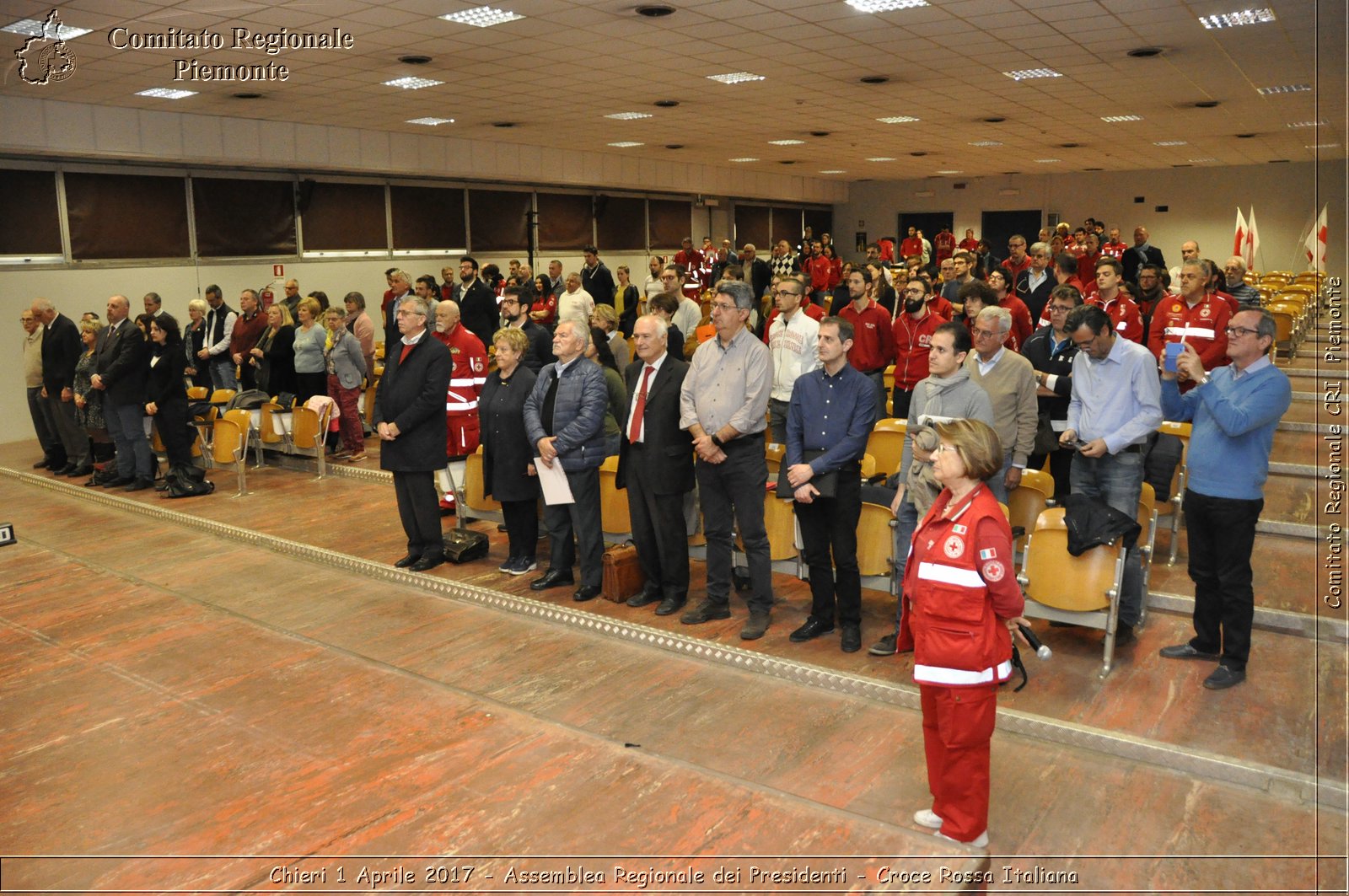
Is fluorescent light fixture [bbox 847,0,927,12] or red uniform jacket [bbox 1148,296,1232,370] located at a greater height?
fluorescent light fixture [bbox 847,0,927,12]

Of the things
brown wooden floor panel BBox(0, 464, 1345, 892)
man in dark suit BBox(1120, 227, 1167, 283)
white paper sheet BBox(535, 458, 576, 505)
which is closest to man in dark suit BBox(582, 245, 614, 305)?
man in dark suit BBox(1120, 227, 1167, 283)

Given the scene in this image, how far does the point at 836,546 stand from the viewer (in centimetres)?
464

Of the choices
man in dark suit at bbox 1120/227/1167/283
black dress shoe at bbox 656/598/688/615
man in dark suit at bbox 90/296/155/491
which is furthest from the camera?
man in dark suit at bbox 1120/227/1167/283

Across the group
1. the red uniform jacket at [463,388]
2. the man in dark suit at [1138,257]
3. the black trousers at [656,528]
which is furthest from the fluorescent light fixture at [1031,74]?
the black trousers at [656,528]

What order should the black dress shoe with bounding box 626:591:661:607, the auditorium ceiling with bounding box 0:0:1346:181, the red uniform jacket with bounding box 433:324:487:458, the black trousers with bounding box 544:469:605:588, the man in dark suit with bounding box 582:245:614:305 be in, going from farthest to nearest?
1. the man in dark suit with bounding box 582:245:614:305
2. the auditorium ceiling with bounding box 0:0:1346:181
3. the red uniform jacket with bounding box 433:324:487:458
4. the black trousers with bounding box 544:469:605:588
5. the black dress shoe with bounding box 626:591:661:607

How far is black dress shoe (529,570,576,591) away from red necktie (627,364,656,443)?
114cm

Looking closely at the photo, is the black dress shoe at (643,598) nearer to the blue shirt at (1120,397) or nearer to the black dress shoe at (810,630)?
the black dress shoe at (810,630)

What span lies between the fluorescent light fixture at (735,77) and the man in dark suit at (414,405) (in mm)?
6492

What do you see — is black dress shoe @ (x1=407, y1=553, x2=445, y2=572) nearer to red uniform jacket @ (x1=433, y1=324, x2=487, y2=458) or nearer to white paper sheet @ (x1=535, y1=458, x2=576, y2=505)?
red uniform jacket @ (x1=433, y1=324, x2=487, y2=458)

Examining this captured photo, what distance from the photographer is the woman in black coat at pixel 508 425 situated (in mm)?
5742

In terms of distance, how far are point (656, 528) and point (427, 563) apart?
177cm

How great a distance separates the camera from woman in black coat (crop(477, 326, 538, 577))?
574cm

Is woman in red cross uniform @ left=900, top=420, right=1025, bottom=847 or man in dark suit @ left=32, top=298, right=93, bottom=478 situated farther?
man in dark suit @ left=32, top=298, right=93, bottom=478

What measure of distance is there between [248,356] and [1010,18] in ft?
26.5
